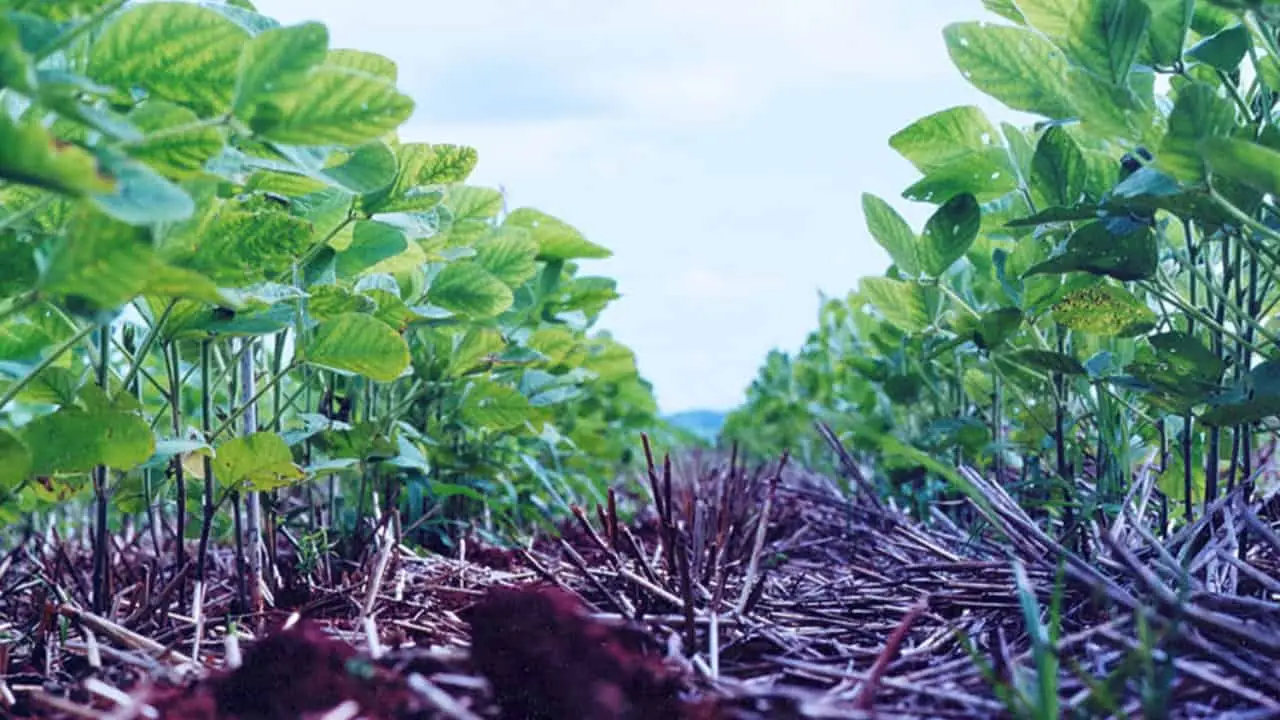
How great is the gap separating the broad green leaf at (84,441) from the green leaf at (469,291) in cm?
69

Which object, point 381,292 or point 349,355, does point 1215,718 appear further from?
point 381,292

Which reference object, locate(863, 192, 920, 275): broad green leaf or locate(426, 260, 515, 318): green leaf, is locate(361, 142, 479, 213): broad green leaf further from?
locate(863, 192, 920, 275): broad green leaf

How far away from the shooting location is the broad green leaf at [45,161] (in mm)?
721

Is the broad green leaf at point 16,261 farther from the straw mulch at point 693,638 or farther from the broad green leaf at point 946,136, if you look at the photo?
the broad green leaf at point 946,136

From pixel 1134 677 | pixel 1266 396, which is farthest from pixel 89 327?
pixel 1266 396

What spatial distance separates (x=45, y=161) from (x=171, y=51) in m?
0.29

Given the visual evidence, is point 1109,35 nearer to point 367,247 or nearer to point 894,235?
point 894,235

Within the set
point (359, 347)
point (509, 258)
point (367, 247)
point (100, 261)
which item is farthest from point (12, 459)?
point (509, 258)

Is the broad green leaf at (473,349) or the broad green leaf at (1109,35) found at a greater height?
the broad green leaf at (1109,35)

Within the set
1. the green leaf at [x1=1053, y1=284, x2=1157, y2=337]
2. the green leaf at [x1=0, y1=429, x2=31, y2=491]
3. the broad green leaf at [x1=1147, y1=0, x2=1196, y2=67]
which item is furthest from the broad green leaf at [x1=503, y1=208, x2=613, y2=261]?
the green leaf at [x1=0, y1=429, x2=31, y2=491]

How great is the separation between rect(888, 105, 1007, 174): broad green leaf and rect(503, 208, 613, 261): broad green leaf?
3.17 feet

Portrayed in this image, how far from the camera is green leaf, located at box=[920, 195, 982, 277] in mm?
1378

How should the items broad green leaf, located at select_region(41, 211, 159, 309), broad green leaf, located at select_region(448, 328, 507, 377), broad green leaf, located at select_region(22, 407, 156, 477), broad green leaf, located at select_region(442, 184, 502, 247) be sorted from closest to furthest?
broad green leaf, located at select_region(41, 211, 159, 309) → broad green leaf, located at select_region(22, 407, 156, 477) → broad green leaf, located at select_region(442, 184, 502, 247) → broad green leaf, located at select_region(448, 328, 507, 377)

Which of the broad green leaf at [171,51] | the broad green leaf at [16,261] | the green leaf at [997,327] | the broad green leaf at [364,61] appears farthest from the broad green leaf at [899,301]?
the broad green leaf at [16,261]
